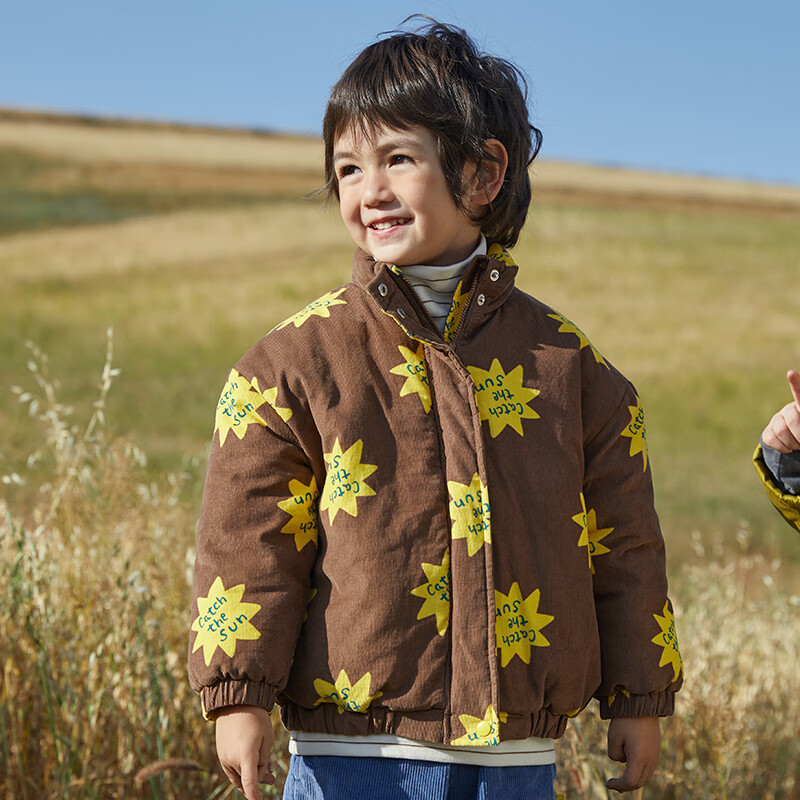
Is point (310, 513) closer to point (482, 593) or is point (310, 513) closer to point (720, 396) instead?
point (482, 593)

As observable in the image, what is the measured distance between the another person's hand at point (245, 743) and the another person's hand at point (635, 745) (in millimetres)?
549

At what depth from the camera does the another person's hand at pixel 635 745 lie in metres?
1.63

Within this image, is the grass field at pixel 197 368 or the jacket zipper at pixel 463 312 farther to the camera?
the grass field at pixel 197 368

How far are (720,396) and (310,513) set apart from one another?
52.1 ft

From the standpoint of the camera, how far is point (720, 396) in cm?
1653

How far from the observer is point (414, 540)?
A: 148cm

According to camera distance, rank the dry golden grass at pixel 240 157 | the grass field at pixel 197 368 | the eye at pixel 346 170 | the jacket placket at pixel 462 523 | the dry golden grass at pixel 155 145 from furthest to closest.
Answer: the dry golden grass at pixel 240 157 → the dry golden grass at pixel 155 145 → the grass field at pixel 197 368 → the eye at pixel 346 170 → the jacket placket at pixel 462 523

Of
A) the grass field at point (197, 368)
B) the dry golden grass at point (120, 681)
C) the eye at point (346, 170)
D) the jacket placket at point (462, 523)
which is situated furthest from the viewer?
the grass field at point (197, 368)

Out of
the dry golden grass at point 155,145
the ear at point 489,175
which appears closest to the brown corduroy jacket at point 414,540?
the ear at point 489,175

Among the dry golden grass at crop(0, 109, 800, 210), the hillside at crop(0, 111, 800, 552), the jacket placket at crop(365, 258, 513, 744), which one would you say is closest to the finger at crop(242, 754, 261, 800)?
the jacket placket at crop(365, 258, 513, 744)

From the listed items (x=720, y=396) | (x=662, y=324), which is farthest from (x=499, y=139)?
(x=662, y=324)

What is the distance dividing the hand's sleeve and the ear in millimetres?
637

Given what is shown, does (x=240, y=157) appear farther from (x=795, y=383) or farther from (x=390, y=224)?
(x=795, y=383)

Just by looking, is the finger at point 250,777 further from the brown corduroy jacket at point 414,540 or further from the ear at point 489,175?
the ear at point 489,175
